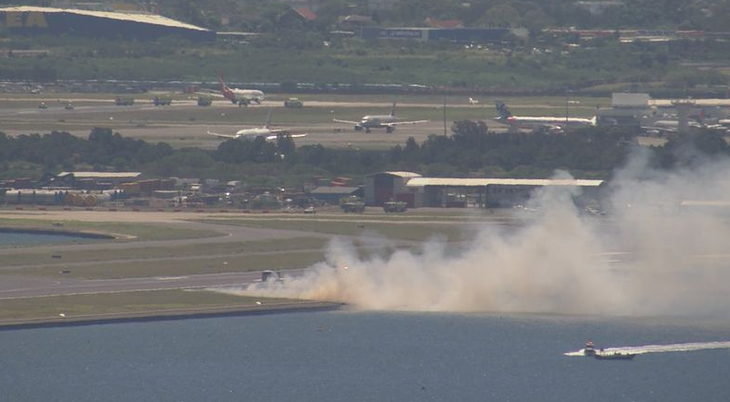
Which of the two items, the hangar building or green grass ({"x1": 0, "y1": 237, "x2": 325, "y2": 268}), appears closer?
green grass ({"x1": 0, "y1": 237, "x2": 325, "y2": 268})

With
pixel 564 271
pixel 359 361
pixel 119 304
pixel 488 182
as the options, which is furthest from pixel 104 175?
pixel 359 361

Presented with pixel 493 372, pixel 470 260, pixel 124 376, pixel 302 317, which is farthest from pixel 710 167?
pixel 124 376

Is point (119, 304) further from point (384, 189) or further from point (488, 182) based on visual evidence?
point (488, 182)

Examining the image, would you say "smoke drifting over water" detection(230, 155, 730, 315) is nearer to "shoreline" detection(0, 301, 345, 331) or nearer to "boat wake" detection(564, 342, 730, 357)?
"shoreline" detection(0, 301, 345, 331)

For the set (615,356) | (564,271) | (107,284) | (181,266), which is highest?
(564,271)

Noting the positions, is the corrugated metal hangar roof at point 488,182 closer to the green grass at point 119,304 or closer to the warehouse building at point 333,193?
the warehouse building at point 333,193

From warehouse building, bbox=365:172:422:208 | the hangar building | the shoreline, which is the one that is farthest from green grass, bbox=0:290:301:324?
warehouse building, bbox=365:172:422:208

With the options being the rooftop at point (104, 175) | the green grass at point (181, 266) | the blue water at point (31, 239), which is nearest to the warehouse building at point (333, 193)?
the rooftop at point (104, 175)
